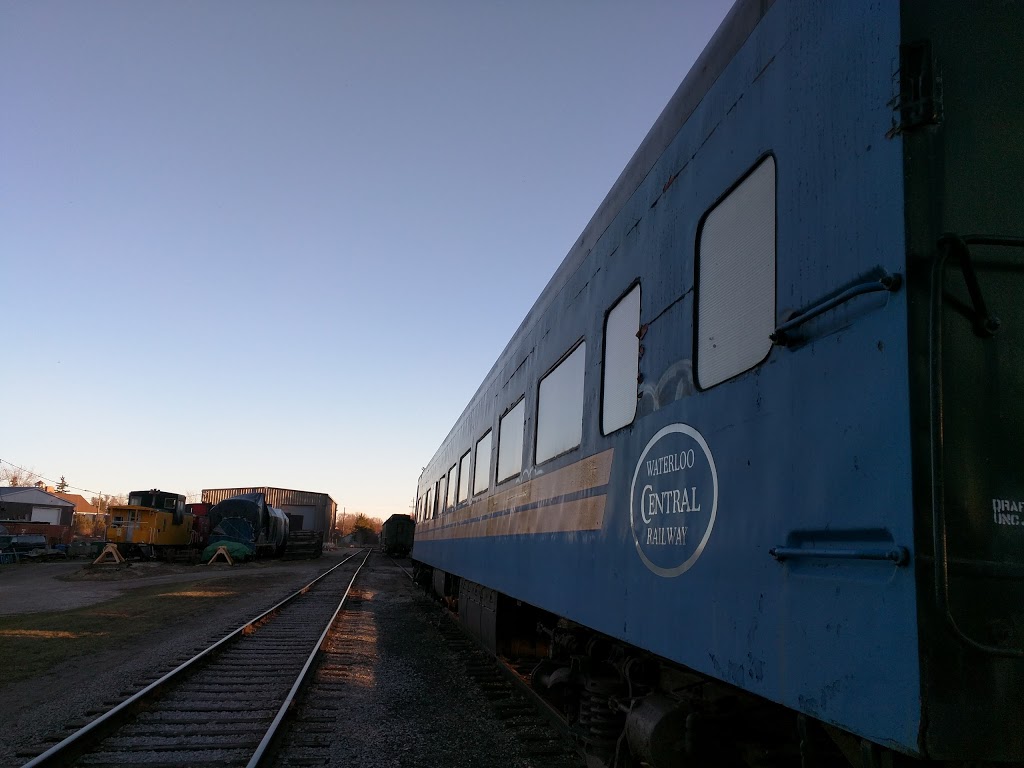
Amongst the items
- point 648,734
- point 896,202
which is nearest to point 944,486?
point 896,202

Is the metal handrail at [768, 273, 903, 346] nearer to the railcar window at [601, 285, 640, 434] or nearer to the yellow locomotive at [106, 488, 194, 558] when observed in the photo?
the railcar window at [601, 285, 640, 434]

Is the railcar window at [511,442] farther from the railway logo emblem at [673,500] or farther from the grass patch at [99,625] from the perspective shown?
the grass patch at [99,625]

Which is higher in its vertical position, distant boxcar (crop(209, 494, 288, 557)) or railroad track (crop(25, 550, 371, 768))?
distant boxcar (crop(209, 494, 288, 557))

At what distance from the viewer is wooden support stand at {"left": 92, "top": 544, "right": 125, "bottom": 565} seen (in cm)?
2850

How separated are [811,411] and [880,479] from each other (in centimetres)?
40

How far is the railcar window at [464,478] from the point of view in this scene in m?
10.8

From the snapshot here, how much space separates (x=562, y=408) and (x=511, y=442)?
81.7 inches

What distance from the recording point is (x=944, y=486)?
1.86 meters

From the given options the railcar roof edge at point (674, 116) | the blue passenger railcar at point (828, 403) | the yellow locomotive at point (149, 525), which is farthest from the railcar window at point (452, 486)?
the yellow locomotive at point (149, 525)

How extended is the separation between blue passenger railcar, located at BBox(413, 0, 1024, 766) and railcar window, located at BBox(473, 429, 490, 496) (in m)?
4.95

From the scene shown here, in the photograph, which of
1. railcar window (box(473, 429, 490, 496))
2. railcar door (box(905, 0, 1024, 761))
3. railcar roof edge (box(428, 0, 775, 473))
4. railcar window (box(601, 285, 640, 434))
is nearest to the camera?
railcar door (box(905, 0, 1024, 761))

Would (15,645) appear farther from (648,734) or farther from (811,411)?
(811,411)

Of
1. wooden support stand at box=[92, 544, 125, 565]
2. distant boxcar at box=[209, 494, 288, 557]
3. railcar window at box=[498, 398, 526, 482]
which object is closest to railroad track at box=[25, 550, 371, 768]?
railcar window at box=[498, 398, 526, 482]

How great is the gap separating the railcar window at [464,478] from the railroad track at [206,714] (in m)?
2.83
